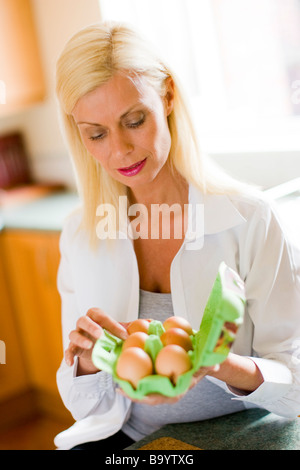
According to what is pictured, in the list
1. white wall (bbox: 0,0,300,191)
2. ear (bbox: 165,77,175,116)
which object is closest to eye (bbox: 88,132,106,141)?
ear (bbox: 165,77,175,116)

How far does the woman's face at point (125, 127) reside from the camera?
1.06 metres

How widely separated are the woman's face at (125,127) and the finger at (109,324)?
0.26m

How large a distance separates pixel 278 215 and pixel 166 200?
9.1 inches

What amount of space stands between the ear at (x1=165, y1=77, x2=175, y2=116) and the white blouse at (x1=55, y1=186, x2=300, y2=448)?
15 centimetres

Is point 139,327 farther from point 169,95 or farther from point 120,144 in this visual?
point 169,95

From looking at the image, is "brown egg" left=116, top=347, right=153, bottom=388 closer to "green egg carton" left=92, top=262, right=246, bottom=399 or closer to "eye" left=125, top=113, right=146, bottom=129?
"green egg carton" left=92, top=262, right=246, bottom=399

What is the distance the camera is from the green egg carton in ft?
2.28

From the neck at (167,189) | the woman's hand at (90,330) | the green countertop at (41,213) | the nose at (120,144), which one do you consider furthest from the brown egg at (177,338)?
the green countertop at (41,213)

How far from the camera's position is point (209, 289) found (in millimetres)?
1188

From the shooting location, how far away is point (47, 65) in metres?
2.76

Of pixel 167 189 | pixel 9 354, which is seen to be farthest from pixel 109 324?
pixel 9 354

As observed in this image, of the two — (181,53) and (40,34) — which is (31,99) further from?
(181,53)

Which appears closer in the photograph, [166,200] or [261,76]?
[166,200]

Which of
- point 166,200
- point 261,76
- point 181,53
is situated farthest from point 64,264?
point 181,53
